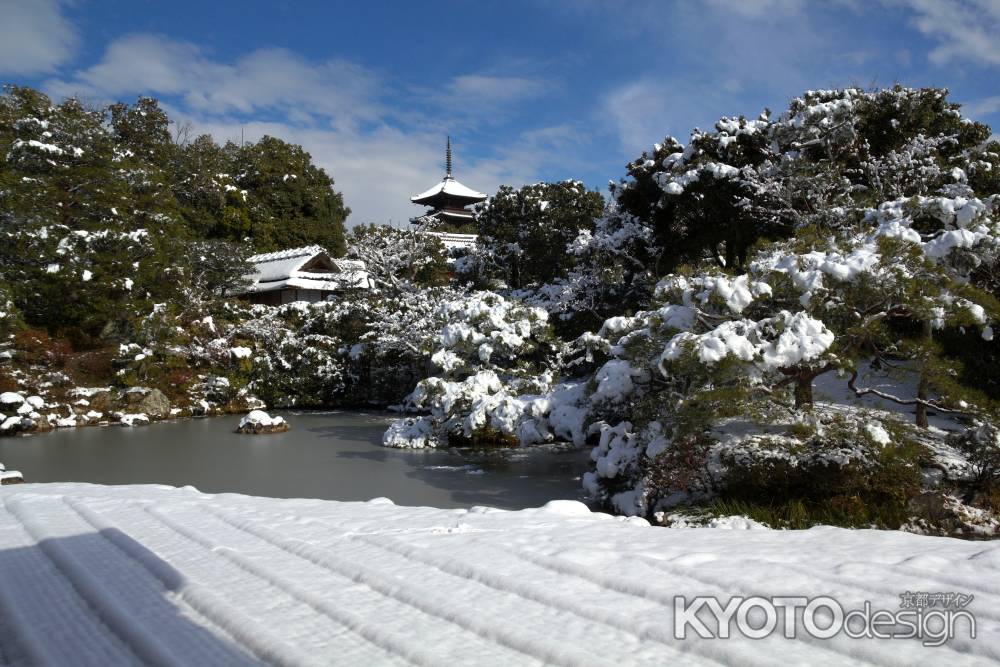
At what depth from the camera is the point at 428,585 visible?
239 cm

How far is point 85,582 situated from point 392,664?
1355mm

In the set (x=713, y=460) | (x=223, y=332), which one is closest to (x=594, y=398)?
(x=713, y=460)

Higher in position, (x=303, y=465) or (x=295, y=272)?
(x=295, y=272)

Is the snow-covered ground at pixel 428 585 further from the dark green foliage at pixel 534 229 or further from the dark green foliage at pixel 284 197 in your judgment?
the dark green foliage at pixel 284 197

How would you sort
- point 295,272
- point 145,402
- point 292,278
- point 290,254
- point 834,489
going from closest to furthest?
point 834,489 < point 145,402 < point 292,278 < point 295,272 < point 290,254

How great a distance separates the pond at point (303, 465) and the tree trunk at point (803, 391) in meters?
2.49

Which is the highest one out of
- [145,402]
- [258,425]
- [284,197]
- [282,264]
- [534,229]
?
[284,197]

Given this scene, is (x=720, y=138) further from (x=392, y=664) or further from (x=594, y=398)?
(x=392, y=664)

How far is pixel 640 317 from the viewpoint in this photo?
690 cm

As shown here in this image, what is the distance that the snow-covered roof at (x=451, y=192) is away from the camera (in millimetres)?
34406

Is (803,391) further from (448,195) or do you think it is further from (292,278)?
(448,195)

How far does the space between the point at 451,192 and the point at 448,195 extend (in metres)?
0.24

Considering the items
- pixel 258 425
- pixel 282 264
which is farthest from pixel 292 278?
pixel 258 425

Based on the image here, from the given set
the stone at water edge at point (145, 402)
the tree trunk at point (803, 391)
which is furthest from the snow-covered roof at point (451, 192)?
the tree trunk at point (803, 391)
